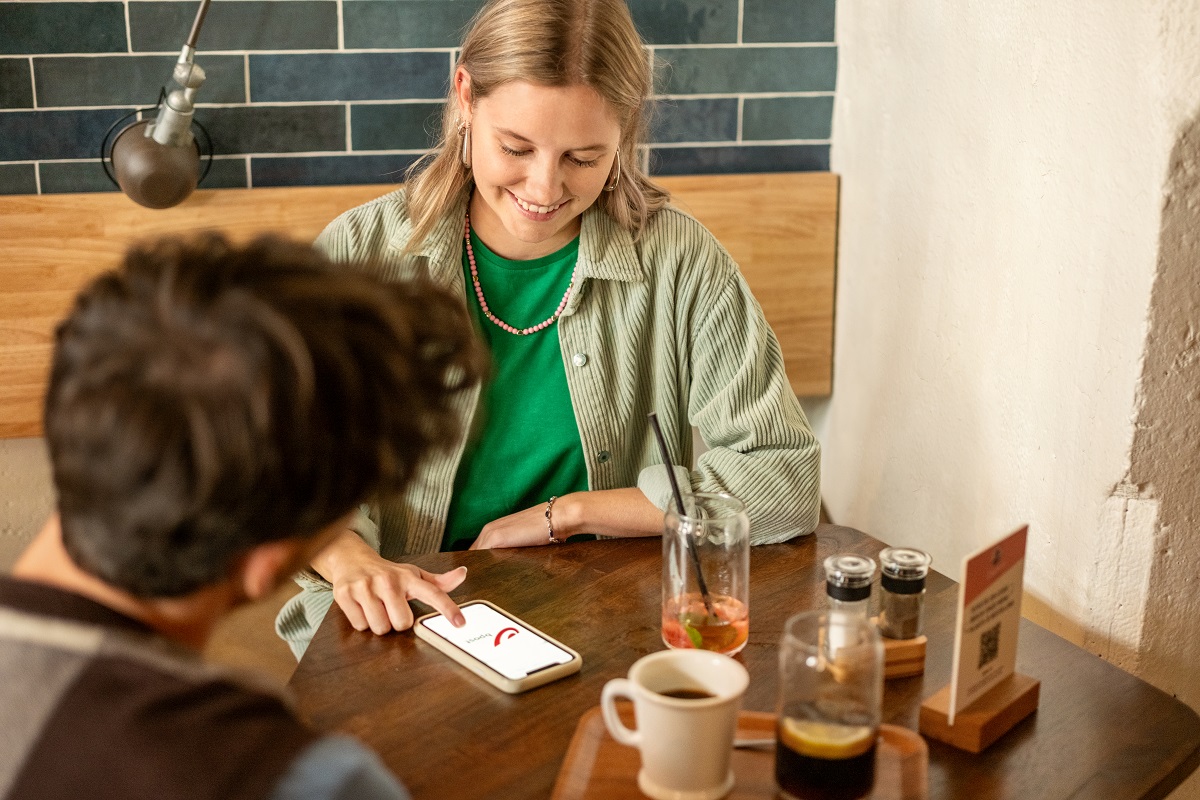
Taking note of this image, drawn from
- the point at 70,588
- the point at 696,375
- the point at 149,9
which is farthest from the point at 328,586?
the point at 149,9

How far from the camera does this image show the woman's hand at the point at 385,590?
1288mm

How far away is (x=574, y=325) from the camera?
5.64ft

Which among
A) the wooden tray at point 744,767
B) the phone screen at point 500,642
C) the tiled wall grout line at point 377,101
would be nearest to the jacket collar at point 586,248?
the tiled wall grout line at point 377,101

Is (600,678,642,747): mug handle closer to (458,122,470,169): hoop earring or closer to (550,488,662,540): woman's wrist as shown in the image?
(550,488,662,540): woman's wrist

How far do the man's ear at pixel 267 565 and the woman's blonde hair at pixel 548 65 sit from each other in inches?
36.5

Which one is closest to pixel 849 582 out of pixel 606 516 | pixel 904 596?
pixel 904 596

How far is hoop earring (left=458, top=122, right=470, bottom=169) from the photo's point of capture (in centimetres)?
167

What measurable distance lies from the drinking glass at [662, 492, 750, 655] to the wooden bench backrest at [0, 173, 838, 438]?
1.14 meters

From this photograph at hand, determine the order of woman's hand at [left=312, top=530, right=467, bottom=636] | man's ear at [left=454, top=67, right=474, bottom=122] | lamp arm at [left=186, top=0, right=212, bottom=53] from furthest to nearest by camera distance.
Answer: lamp arm at [left=186, top=0, right=212, bottom=53]
man's ear at [left=454, top=67, right=474, bottom=122]
woman's hand at [left=312, top=530, right=467, bottom=636]

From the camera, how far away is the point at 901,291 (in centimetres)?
210

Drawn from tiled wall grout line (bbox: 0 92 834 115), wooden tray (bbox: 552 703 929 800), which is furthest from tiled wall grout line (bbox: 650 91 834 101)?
wooden tray (bbox: 552 703 929 800)

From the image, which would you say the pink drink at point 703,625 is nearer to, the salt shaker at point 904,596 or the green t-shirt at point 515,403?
the salt shaker at point 904,596

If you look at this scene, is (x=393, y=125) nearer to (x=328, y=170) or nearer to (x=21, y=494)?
(x=328, y=170)

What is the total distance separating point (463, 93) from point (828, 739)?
1070 mm
